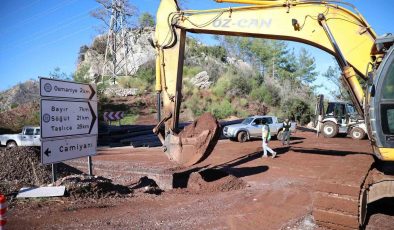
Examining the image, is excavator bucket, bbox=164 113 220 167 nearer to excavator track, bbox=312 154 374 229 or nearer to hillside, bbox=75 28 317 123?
excavator track, bbox=312 154 374 229

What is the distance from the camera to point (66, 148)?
9039 mm

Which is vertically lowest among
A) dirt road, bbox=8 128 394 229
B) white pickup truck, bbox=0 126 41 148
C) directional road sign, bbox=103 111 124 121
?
white pickup truck, bbox=0 126 41 148

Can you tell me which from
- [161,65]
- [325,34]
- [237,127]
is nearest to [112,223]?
[161,65]

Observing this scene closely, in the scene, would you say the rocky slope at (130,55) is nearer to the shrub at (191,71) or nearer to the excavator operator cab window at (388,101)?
the shrub at (191,71)

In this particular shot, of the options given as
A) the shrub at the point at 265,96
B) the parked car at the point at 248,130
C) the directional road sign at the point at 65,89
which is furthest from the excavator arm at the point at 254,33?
the shrub at the point at 265,96

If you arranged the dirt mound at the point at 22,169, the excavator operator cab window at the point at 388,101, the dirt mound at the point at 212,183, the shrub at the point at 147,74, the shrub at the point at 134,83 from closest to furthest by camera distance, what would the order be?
the excavator operator cab window at the point at 388,101, the dirt mound at the point at 22,169, the dirt mound at the point at 212,183, the shrub at the point at 134,83, the shrub at the point at 147,74

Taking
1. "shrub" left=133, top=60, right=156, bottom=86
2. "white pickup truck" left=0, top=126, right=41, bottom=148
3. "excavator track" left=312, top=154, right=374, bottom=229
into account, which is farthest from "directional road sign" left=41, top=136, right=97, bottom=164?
"shrub" left=133, top=60, right=156, bottom=86

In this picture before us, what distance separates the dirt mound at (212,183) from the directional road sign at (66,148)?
2.88 meters

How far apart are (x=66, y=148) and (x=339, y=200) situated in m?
6.36

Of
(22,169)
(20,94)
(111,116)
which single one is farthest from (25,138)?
(20,94)

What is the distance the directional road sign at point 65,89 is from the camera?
8.38 metres

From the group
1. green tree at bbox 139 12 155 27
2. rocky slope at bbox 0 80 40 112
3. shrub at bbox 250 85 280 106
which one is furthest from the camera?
green tree at bbox 139 12 155 27

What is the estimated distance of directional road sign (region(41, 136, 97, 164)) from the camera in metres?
8.38

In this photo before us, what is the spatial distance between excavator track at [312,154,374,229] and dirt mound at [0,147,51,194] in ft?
22.4
